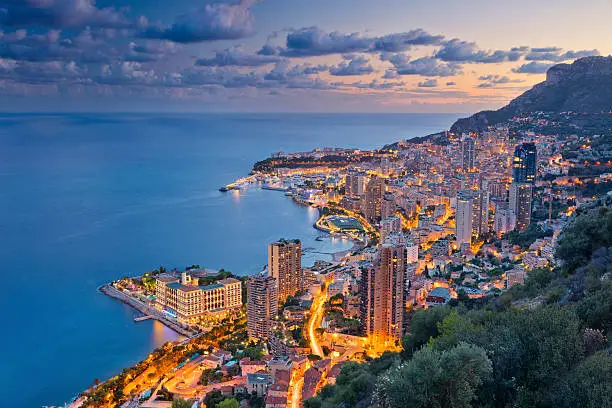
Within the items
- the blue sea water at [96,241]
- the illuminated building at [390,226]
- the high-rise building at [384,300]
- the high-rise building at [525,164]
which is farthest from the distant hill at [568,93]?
the high-rise building at [384,300]

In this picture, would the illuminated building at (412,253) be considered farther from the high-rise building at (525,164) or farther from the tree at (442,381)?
the tree at (442,381)

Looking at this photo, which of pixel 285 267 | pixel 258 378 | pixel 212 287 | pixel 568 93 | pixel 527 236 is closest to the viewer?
pixel 258 378

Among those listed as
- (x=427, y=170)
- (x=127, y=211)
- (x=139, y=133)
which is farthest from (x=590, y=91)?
(x=139, y=133)

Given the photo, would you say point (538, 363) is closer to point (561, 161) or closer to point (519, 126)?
point (561, 161)

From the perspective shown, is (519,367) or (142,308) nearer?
(519,367)

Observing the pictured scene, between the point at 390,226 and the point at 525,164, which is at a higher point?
the point at 525,164

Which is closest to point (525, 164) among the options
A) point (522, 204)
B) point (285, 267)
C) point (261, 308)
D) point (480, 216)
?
point (522, 204)

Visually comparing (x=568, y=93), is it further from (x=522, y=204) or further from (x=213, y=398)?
(x=213, y=398)
